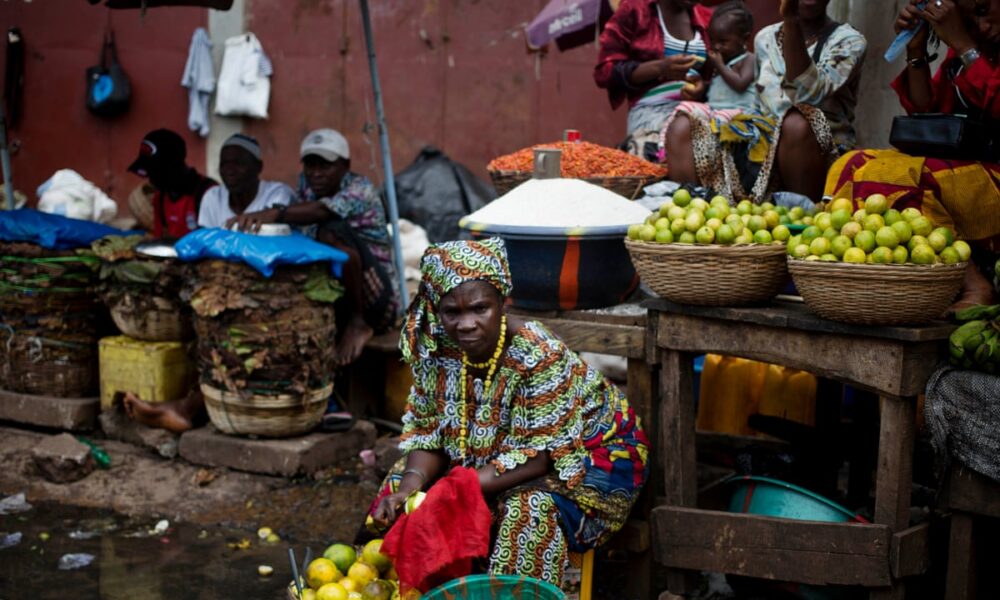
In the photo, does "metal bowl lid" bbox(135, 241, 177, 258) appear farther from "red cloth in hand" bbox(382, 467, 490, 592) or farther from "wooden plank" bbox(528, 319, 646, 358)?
"red cloth in hand" bbox(382, 467, 490, 592)

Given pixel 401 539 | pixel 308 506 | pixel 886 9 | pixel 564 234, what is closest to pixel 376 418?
pixel 308 506

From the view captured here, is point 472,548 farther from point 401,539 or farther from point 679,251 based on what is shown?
point 679,251

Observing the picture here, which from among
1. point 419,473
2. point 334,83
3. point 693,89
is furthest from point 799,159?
point 334,83

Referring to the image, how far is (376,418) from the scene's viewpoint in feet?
19.5

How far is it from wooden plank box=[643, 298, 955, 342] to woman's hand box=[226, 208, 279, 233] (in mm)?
2508

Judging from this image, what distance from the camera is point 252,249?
5.00 m

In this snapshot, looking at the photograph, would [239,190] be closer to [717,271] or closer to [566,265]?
[566,265]

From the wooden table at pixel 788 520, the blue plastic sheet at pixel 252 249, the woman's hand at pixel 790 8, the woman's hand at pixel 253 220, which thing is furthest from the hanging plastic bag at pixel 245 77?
the wooden table at pixel 788 520

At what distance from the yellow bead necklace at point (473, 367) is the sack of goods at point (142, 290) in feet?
8.05

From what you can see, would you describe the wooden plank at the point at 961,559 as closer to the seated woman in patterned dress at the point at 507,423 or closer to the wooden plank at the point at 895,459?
the wooden plank at the point at 895,459

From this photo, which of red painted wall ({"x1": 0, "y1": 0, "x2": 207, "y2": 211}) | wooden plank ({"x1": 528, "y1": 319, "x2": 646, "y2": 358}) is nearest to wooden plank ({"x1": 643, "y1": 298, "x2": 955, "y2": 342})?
wooden plank ({"x1": 528, "y1": 319, "x2": 646, "y2": 358})

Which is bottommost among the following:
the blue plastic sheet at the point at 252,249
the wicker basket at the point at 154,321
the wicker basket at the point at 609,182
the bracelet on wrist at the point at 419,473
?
the bracelet on wrist at the point at 419,473

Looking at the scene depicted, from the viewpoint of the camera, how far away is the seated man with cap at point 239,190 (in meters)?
5.82

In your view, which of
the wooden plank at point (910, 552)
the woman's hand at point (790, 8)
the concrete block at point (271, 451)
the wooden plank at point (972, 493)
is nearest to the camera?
the wooden plank at point (972, 493)
